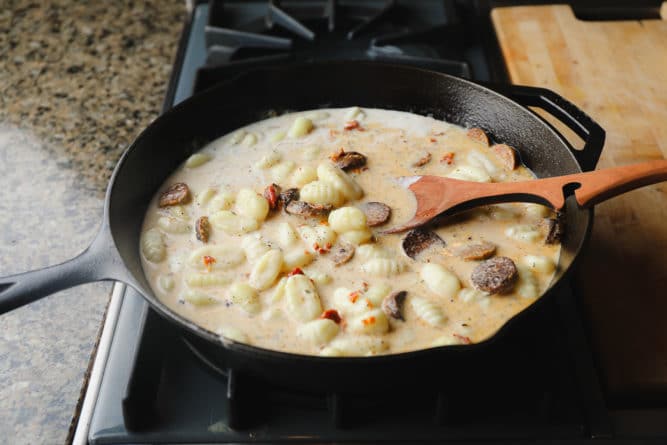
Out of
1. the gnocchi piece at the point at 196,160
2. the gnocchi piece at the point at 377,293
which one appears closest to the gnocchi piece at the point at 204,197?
the gnocchi piece at the point at 196,160

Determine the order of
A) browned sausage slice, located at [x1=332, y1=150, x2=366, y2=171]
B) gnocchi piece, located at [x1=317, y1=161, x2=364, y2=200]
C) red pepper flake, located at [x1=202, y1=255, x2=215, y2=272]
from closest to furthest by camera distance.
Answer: red pepper flake, located at [x1=202, y1=255, x2=215, y2=272] < gnocchi piece, located at [x1=317, y1=161, x2=364, y2=200] < browned sausage slice, located at [x1=332, y1=150, x2=366, y2=171]

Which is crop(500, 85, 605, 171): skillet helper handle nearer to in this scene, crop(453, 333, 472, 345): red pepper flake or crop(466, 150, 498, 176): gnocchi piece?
crop(466, 150, 498, 176): gnocchi piece

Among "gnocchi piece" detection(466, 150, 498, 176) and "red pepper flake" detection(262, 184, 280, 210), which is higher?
"red pepper flake" detection(262, 184, 280, 210)

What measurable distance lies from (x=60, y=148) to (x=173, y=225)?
51cm

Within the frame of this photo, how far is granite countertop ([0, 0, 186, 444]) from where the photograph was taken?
4.09 ft

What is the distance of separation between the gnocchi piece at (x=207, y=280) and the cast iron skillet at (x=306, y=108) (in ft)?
0.28

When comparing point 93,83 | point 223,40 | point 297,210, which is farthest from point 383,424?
point 93,83

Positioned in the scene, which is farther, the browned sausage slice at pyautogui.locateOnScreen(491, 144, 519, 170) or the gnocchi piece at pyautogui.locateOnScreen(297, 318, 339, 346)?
the browned sausage slice at pyautogui.locateOnScreen(491, 144, 519, 170)

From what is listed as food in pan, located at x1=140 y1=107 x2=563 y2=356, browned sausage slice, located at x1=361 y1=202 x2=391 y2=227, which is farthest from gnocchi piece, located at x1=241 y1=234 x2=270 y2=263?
browned sausage slice, located at x1=361 y1=202 x2=391 y2=227

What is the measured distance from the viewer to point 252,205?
1394 mm

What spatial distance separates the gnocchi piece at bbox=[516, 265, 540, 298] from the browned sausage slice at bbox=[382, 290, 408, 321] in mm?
206

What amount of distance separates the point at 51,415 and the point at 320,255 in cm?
53

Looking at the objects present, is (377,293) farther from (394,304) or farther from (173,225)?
(173,225)

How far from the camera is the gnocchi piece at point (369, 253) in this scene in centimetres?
132
